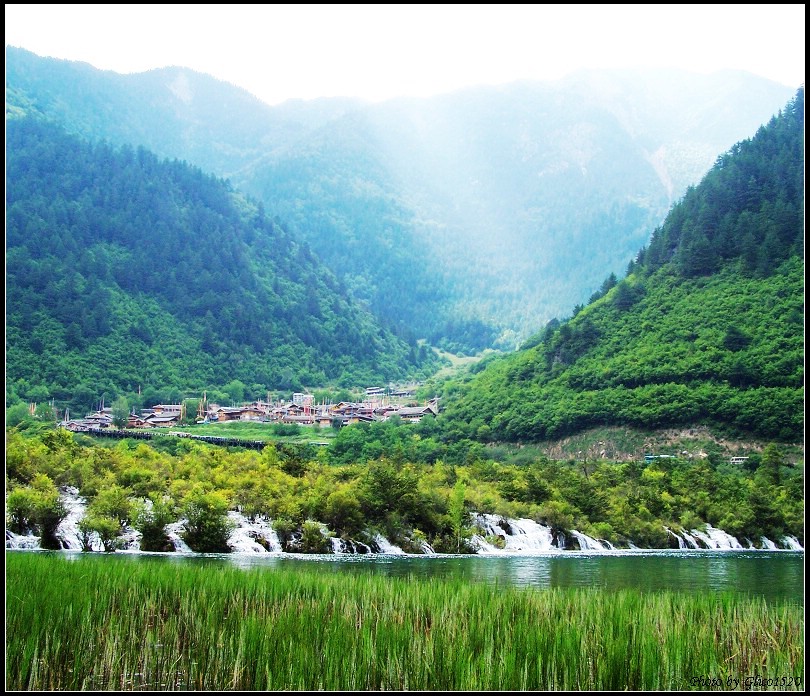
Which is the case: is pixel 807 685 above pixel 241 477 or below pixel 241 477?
above

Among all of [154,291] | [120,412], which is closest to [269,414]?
[120,412]

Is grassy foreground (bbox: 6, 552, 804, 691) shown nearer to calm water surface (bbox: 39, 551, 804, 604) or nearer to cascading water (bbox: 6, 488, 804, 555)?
calm water surface (bbox: 39, 551, 804, 604)

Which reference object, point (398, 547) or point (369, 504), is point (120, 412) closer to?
point (369, 504)

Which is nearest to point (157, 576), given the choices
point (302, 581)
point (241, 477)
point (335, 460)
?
point (302, 581)

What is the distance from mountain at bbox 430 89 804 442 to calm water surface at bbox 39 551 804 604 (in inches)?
1227

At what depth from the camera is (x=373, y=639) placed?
1265 cm

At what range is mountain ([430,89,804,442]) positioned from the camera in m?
78.8

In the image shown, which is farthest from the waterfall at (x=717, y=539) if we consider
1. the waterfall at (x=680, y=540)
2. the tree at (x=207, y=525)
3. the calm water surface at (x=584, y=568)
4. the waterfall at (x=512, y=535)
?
the tree at (x=207, y=525)

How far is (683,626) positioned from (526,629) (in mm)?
2593

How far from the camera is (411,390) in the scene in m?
146

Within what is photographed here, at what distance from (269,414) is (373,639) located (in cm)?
9625

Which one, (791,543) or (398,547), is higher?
(398,547)

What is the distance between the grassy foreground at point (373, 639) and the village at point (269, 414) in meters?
73.3

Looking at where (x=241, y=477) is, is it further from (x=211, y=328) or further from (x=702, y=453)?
(x=211, y=328)
